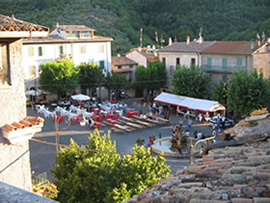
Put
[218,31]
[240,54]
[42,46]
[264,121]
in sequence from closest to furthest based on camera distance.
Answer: [264,121] < [240,54] < [42,46] < [218,31]

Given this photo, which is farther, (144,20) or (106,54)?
(144,20)

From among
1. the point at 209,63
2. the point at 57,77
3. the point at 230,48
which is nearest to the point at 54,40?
the point at 57,77

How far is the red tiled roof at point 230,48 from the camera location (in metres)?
33.1

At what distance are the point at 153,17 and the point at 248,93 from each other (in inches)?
2405

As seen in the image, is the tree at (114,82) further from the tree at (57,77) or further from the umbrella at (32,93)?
the umbrella at (32,93)

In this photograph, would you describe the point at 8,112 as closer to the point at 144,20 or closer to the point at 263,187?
the point at 263,187

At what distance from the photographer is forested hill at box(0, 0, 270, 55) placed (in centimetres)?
6950

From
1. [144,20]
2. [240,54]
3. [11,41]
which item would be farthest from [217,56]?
[144,20]

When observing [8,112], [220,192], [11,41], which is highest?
[11,41]

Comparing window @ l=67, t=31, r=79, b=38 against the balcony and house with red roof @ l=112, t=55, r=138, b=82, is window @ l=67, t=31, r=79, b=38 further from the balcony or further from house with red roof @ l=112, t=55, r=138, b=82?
the balcony

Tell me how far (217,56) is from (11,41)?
30.2m

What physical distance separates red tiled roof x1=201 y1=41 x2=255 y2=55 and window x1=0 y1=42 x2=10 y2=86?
93.8 feet

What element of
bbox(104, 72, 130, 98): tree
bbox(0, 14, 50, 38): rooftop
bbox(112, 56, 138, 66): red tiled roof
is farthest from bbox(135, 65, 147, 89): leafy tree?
bbox(0, 14, 50, 38): rooftop

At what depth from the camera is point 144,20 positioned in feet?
282
